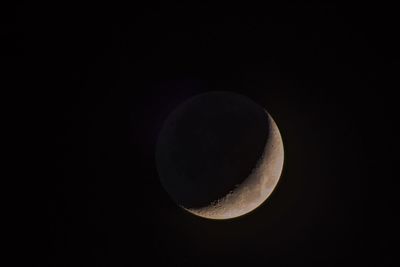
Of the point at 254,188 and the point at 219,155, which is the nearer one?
the point at 219,155

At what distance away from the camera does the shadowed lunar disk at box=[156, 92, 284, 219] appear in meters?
4.04

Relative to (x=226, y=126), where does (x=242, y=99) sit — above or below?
above

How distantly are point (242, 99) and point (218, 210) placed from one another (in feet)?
4.53

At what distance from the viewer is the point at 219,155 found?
400 centimetres

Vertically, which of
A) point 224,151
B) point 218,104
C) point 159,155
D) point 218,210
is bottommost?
point 218,210

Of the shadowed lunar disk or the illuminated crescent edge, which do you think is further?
the illuminated crescent edge

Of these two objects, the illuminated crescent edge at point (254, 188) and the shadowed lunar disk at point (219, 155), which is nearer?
the shadowed lunar disk at point (219, 155)

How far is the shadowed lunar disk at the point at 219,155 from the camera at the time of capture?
4043 millimetres

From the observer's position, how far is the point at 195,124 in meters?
4.19

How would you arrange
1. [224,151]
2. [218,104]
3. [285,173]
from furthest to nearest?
1. [285,173]
2. [218,104]
3. [224,151]

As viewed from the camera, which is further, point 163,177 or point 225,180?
point 163,177

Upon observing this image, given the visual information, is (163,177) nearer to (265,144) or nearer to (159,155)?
(159,155)

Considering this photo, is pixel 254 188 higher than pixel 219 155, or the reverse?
pixel 219 155

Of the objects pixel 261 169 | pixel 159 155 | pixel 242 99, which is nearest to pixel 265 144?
pixel 261 169
